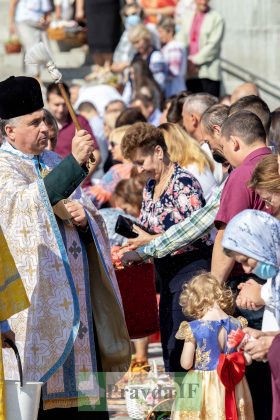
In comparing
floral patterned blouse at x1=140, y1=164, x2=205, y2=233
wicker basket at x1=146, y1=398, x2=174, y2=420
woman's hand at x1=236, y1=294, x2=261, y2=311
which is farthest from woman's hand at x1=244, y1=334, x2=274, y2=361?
wicker basket at x1=146, y1=398, x2=174, y2=420

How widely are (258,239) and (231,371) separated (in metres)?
2.02

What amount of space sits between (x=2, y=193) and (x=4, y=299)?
0.68 m

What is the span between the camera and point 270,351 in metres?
5.20

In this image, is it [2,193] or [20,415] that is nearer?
[20,415]

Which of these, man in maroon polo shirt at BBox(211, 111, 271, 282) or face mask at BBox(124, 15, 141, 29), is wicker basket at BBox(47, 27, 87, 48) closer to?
face mask at BBox(124, 15, 141, 29)

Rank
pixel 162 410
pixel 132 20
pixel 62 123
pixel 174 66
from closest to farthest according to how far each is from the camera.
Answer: pixel 162 410
pixel 62 123
pixel 174 66
pixel 132 20

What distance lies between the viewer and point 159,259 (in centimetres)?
766

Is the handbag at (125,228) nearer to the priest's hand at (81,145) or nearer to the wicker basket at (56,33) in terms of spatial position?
the priest's hand at (81,145)

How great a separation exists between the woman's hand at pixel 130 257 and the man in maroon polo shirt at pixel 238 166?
63cm

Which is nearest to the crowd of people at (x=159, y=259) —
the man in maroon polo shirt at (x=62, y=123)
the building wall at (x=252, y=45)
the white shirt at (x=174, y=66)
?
the man in maroon polo shirt at (x=62, y=123)

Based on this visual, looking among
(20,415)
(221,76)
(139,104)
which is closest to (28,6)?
(221,76)

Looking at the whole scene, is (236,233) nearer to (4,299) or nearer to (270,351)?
(270,351)

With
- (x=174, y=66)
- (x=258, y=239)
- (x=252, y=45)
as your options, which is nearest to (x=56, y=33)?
(x=252, y=45)

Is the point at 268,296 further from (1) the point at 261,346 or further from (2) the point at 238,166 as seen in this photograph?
(2) the point at 238,166
